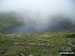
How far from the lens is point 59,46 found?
71.1 m

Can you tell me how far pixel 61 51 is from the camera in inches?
2501

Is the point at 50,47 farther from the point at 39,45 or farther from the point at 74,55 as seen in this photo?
the point at 74,55

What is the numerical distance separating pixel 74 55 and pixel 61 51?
19.9 ft

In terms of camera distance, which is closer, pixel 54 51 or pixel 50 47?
pixel 54 51

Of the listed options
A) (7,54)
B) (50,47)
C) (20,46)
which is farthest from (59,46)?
(7,54)

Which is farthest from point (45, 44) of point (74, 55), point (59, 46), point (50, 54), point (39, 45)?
point (74, 55)

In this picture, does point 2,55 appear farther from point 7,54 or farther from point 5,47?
point 5,47

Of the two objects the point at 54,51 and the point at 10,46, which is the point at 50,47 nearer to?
the point at 54,51

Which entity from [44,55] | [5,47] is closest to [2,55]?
[5,47]

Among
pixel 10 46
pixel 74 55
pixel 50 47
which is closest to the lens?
pixel 74 55

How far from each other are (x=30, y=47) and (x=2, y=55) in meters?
15.2

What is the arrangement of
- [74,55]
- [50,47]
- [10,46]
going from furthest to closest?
1. [10,46]
2. [50,47]
3. [74,55]

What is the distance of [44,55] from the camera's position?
61656 millimetres

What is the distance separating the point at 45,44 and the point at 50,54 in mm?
13158
